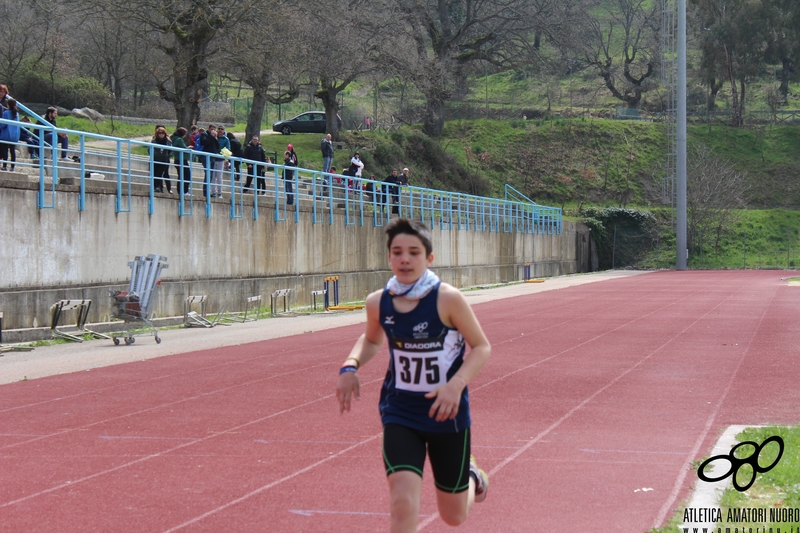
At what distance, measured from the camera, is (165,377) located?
12.3m

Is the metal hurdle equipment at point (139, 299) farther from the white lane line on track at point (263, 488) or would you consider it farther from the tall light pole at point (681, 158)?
the tall light pole at point (681, 158)

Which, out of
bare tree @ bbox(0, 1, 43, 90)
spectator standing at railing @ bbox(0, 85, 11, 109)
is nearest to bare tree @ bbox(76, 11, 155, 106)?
bare tree @ bbox(0, 1, 43, 90)

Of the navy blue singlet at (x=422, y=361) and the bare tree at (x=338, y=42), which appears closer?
the navy blue singlet at (x=422, y=361)

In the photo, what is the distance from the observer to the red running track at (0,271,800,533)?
5992 millimetres

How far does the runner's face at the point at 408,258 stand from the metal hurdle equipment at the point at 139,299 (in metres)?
12.5

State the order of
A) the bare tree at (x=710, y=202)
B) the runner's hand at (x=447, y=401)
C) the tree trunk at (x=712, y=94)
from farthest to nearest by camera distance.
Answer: the tree trunk at (x=712, y=94) → the bare tree at (x=710, y=202) → the runner's hand at (x=447, y=401)

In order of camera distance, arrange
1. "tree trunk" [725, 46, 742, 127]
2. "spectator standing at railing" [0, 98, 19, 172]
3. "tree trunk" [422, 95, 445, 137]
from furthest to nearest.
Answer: "tree trunk" [725, 46, 742, 127] → "tree trunk" [422, 95, 445, 137] → "spectator standing at railing" [0, 98, 19, 172]

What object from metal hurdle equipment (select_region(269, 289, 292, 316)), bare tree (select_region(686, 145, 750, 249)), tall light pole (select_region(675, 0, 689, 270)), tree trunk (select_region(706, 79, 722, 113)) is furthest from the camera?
tree trunk (select_region(706, 79, 722, 113))

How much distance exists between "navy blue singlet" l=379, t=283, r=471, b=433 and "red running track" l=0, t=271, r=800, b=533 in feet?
4.21

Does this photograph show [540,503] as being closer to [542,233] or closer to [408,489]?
[408,489]

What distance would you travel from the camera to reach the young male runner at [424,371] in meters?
4.56

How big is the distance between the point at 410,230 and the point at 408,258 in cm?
16

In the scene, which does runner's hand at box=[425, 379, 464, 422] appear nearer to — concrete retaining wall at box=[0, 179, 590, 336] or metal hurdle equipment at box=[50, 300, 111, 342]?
concrete retaining wall at box=[0, 179, 590, 336]

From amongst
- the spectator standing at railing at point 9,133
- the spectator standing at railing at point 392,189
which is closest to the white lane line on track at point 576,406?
the spectator standing at railing at point 9,133
